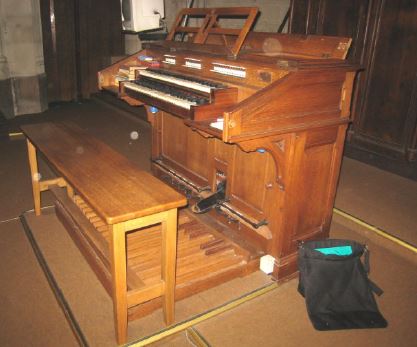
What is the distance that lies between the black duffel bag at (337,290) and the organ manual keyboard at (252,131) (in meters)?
0.25

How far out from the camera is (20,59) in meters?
7.23

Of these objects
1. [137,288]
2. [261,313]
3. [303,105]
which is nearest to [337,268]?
[261,313]

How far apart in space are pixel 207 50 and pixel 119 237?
166 centimetres

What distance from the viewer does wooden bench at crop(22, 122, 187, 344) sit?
2.02 metres

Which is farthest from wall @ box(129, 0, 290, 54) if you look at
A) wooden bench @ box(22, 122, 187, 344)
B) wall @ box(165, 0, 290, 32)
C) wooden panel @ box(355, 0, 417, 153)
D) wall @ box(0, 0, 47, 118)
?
wooden bench @ box(22, 122, 187, 344)

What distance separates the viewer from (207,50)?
301 cm

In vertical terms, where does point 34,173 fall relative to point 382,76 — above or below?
below

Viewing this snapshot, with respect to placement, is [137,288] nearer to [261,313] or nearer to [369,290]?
[261,313]

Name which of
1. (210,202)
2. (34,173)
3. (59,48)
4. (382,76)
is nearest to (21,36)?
(59,48)

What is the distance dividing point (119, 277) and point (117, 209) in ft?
1.18

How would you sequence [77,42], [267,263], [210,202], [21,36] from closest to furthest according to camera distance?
[267,263] < [210,202] < [21,36] < [77,42]

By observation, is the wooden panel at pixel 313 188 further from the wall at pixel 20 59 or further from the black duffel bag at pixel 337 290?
the wall at pixel 20 59

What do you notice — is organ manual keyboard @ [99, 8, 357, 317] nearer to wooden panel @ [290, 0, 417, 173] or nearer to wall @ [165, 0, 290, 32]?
wooden panel @ [290, 0, 417, 173]

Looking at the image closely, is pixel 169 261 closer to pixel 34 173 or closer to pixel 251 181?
pixel 251 181
